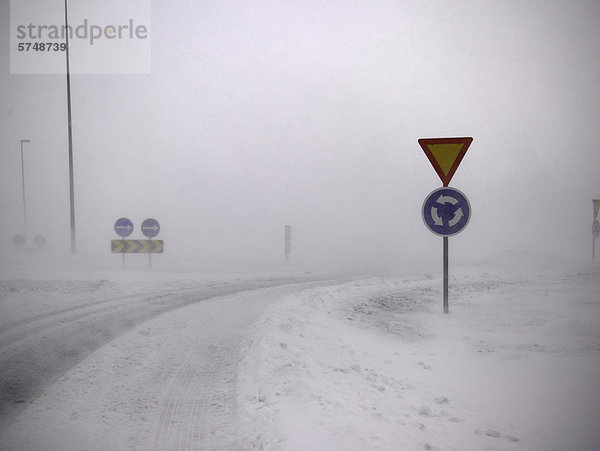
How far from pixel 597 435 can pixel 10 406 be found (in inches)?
208

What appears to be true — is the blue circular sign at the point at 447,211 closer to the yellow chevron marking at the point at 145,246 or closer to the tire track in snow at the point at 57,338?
the tire track in snow at the point at 57,338

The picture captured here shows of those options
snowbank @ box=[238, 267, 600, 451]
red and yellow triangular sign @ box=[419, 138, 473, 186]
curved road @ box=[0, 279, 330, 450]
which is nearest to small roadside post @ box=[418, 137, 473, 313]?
red and yellow triangular sign @ box=[419, 138, 473, 186]

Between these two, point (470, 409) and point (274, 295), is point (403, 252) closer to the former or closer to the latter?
point (274, 295)

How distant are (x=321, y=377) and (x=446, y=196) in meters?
3.96

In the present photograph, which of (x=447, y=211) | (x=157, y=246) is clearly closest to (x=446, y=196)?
(x=447, y=211)

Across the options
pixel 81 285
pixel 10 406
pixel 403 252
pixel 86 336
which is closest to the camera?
pixel 10 406

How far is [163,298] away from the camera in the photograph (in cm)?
1072

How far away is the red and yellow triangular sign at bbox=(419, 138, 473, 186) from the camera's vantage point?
6.63 metres

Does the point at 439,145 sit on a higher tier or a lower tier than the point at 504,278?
higher

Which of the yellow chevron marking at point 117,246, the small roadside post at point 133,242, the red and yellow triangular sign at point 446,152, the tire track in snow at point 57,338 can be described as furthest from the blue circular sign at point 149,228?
the red and yellow triangular sign at point 446,152

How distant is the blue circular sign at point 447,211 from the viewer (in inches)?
260

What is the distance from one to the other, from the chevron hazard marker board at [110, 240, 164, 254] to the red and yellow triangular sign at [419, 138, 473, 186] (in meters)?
13.7

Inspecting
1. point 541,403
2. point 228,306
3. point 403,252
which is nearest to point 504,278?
point 228,306

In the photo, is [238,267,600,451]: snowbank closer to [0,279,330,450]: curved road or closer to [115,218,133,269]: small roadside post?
[0,279,330,450]: curved road
